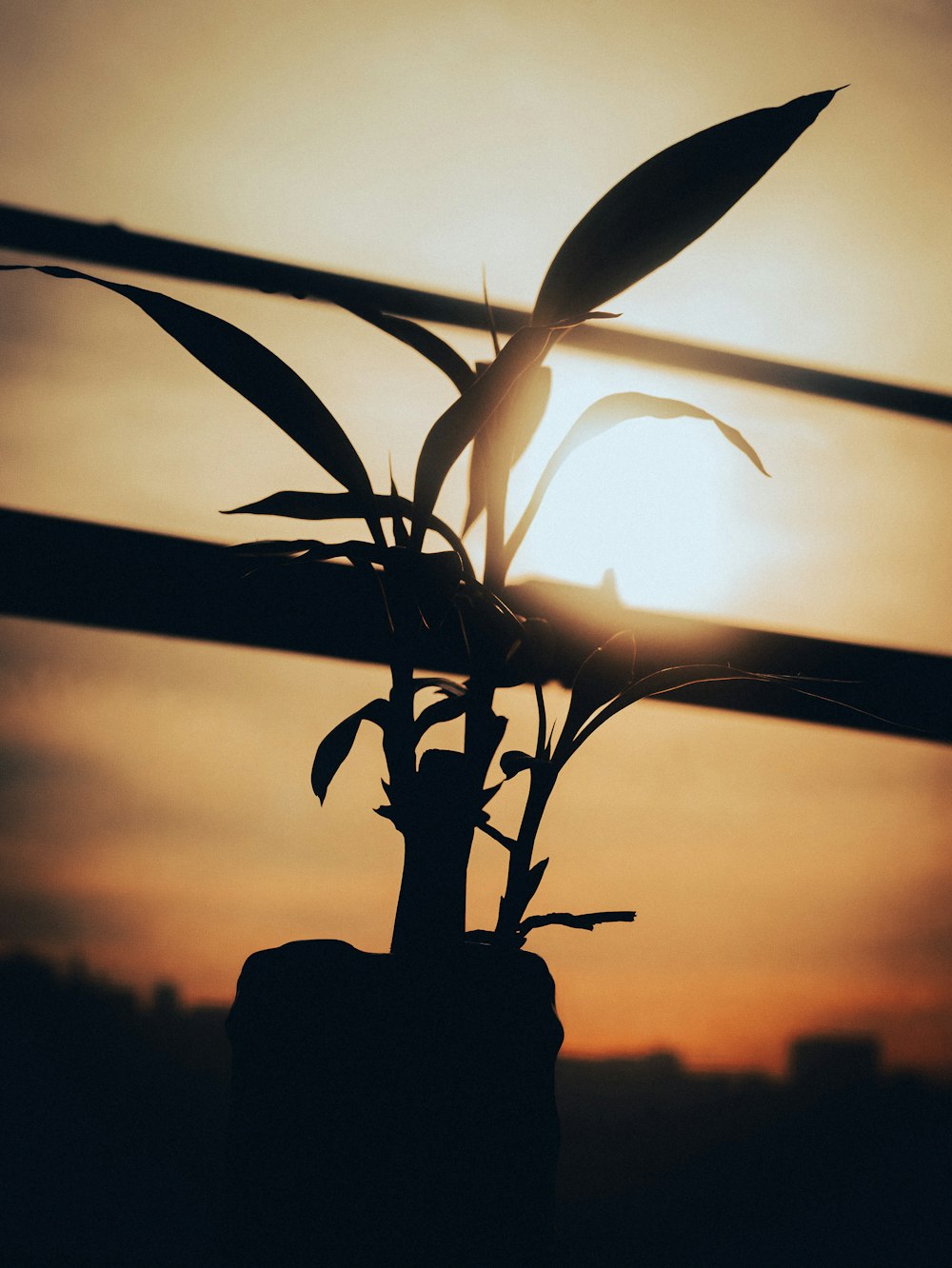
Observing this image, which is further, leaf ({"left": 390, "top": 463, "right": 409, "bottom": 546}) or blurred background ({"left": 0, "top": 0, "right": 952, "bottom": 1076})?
blurred background ({"left": 0, "top": 0, "right": 952, "bottom": 1076})

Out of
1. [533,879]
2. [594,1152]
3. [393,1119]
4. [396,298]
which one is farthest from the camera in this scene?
[396,298]

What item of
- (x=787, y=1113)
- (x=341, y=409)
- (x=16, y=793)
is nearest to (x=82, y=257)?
(x=341, y=409)

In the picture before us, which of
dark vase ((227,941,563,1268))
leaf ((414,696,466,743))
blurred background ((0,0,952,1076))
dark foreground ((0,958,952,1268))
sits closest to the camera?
dark vase ((227,941,563,1268))

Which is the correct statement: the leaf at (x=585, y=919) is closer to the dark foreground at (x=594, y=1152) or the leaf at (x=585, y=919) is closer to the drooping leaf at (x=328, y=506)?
the drooping leaf at (x=328, y=506)

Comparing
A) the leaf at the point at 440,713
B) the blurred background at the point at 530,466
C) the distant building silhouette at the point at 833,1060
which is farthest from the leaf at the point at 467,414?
the distant building silhouette at the point at 833,1060

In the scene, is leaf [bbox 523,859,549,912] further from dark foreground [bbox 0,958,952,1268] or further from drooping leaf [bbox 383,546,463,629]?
dark foreground [bbox 0,958,952,1268]

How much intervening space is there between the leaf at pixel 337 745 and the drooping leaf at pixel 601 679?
0.14m

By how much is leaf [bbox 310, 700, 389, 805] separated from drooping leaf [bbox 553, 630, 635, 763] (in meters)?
0.14

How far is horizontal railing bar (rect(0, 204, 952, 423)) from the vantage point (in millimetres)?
957

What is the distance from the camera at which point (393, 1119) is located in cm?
49

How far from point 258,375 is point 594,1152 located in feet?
2.67

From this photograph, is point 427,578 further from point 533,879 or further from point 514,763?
point 533,879

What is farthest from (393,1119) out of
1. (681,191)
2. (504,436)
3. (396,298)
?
(396,298)

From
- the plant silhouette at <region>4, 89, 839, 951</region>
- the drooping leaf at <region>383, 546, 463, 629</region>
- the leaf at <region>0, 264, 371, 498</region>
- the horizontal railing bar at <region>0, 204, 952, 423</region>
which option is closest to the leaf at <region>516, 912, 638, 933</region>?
the plant silhouette at <region>4, 89, 839, 951</region>
